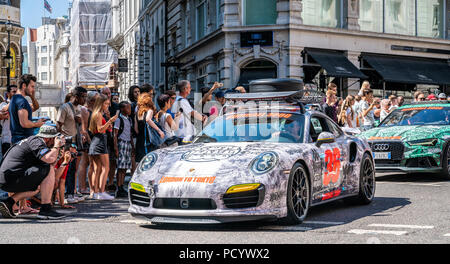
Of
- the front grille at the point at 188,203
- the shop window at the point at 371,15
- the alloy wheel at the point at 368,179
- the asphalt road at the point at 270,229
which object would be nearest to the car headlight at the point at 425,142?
the asphalt road at the point at 270,229

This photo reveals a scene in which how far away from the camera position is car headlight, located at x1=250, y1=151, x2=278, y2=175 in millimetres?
6691

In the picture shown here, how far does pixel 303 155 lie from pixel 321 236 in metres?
1.25

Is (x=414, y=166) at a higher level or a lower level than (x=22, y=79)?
lower

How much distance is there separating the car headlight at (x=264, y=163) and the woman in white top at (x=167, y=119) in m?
3.56

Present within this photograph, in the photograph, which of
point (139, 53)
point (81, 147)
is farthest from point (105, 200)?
point (139, 53)

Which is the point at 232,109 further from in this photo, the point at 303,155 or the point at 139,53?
the point at 139,53

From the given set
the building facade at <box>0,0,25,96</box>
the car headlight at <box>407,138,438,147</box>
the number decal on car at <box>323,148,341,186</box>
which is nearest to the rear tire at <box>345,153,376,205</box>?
the number decal on car at <box>323,148,341,186</box>

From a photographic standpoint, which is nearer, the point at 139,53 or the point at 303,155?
the point at 303,155

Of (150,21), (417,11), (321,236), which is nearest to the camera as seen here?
(321,236)

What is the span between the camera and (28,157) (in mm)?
7836

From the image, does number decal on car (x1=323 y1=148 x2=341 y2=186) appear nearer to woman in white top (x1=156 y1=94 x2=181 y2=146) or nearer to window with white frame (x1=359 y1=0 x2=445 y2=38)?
woman in white top (x1=156 y1=94 x2=181 y2=146)

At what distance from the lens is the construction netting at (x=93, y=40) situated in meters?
70.6

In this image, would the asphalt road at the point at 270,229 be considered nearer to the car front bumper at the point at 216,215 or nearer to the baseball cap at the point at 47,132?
the car front bumper at the point at 216,215

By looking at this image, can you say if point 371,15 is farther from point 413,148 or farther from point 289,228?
point 289,228
